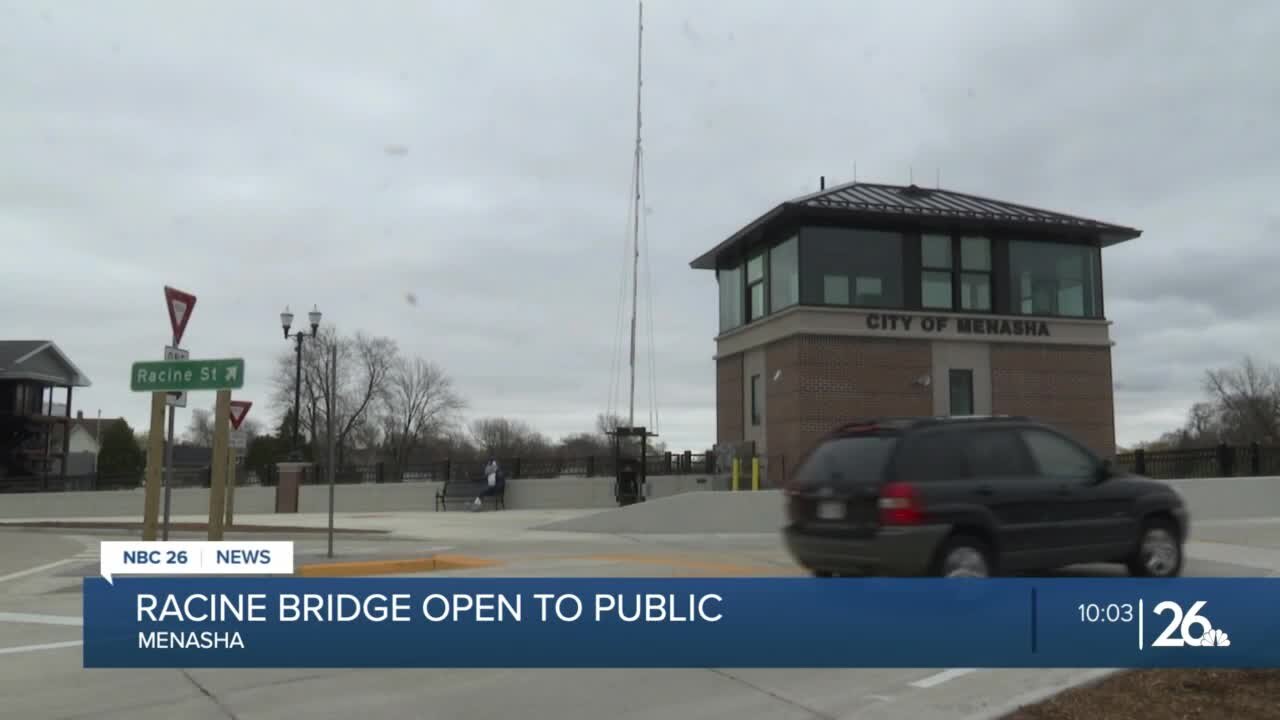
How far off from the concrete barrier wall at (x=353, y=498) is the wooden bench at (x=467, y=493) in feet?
1.95

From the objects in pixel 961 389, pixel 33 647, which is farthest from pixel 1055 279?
pixel 33 647

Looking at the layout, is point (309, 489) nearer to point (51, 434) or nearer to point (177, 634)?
point (177, 634)

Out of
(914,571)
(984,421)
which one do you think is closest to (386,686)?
(914,571)

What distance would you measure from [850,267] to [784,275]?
1.76 m

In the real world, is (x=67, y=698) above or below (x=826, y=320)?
below

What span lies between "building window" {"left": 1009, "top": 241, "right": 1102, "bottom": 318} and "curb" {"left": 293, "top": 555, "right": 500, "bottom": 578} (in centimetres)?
1906

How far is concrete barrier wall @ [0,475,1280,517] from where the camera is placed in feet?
70.6

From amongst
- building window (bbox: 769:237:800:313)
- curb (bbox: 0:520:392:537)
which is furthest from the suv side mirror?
building window (bbox: 769:237:800:313)

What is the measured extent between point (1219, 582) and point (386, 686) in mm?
6783

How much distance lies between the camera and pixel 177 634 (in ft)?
24.4

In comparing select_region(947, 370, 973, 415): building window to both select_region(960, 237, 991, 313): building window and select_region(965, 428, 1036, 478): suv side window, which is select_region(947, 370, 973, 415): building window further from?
select_region(965, 428, 1036, 478): suv side window

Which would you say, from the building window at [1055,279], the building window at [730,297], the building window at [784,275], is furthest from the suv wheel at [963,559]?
the building window at [730,297]

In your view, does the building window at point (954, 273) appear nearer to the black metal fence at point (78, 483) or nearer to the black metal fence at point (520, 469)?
the black metal fence at point (520, 469)

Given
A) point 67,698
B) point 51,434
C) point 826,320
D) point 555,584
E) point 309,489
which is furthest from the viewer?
point 51,434
